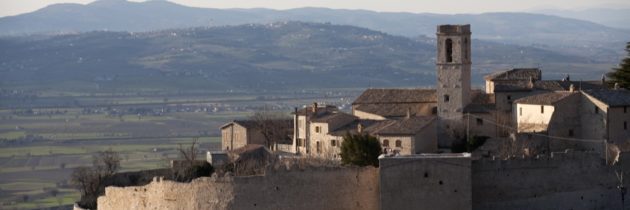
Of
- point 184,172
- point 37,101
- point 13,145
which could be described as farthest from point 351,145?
point 37,101

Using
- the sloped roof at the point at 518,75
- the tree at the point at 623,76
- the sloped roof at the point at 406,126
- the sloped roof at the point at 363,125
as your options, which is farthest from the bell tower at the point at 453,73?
the tree at the point at 623,76

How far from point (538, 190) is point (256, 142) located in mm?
19418

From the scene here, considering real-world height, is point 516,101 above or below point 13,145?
above

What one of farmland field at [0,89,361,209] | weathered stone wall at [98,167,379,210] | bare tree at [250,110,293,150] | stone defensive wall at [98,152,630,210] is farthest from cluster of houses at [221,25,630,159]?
farmland field at [0,89,361,209]

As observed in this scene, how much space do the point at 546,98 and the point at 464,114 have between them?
3.11 metres

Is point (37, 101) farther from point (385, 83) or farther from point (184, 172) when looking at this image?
point (184, 172)

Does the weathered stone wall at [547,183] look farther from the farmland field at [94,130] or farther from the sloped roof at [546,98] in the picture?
the farmland field at [94,130]

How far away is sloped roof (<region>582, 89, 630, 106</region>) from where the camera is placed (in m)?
46.2

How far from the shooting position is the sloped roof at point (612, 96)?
46250 millimetres

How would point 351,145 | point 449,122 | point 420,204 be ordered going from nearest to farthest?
point 420,204, point 351,145, point 449,122

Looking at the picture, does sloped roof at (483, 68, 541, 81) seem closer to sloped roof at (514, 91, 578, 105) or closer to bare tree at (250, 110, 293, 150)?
sloped roof at (514, 91, 578, 105)

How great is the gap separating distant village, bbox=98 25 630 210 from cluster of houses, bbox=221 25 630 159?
1.7 inches

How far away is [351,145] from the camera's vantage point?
140ft

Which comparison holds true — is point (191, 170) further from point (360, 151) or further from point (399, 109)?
point (399, 109)
